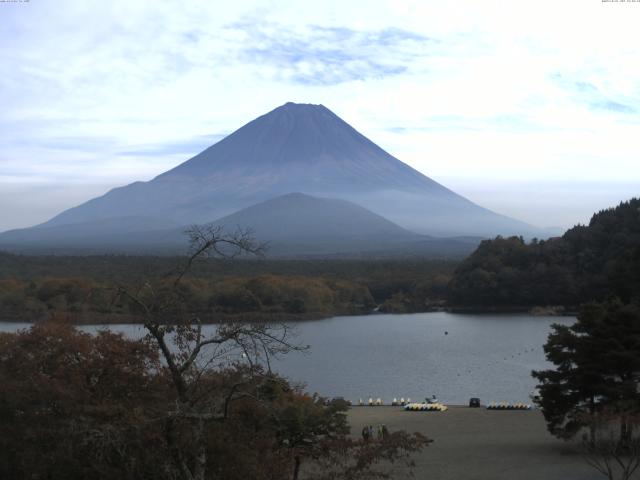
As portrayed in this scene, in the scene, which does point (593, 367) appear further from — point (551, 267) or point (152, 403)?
point (551, 267)

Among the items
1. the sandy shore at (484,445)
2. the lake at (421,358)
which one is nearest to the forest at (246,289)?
the lake at (421,358)

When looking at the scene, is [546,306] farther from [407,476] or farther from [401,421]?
[407,476]

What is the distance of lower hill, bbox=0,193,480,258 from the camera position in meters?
103

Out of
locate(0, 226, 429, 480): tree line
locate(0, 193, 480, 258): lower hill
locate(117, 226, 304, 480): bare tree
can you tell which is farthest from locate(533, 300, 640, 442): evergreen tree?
locate(0, 193, 480, 258): lower hill

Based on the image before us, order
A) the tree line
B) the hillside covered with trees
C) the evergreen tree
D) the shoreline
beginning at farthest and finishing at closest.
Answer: the hillside covered with trees, the shoreline, the evergreen tree, the tree line

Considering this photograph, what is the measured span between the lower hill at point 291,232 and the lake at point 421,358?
196 feet

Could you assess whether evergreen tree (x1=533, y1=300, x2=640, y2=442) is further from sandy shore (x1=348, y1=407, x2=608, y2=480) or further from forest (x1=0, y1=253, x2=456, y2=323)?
forest (x1=0, y1=253, x2=456, y2=323)

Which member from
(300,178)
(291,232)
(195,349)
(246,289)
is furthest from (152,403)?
(300,178)

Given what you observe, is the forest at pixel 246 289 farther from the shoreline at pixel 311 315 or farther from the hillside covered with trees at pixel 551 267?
the hillside covered with trees at pixel 551 267

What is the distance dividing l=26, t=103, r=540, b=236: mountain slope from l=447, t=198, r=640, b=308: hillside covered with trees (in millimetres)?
104361

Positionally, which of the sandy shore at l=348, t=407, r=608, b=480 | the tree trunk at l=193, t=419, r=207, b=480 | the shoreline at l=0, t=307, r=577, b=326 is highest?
the tree trunk at l=193, t=419, r=207, b=480

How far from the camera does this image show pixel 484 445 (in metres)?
12.8

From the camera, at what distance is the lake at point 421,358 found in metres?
19.7

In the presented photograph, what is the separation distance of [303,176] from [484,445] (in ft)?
→ 468
